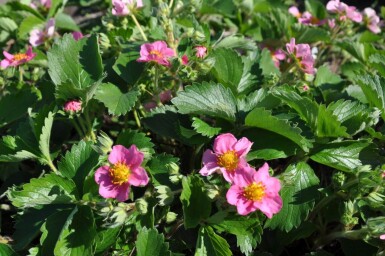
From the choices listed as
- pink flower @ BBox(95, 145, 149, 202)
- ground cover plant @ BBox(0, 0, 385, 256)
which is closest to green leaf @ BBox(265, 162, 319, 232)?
ground cover plant @ BBox(0, 0, 385, 256)

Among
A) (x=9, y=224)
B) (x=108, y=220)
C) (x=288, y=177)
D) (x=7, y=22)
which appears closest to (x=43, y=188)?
(x=108, y=220)

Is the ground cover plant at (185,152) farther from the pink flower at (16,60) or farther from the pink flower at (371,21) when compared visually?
the pink flower at (371,21)

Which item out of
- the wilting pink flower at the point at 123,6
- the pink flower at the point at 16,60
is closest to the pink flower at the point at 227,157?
the wilting pink flower at the point at 123,6

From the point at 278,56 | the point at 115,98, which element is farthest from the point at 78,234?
the point at 278,56

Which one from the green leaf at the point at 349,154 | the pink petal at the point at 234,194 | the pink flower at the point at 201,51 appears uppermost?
the pink flower at the point at 201,51

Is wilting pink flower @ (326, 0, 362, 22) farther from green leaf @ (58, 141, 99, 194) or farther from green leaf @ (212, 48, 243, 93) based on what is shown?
green leaf @ (58, 141, 99, 194)

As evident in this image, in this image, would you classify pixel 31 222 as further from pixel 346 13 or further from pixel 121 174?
pixel 346 13
